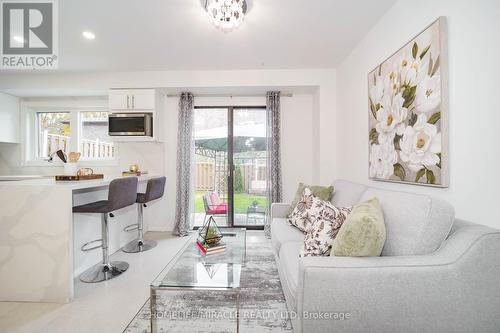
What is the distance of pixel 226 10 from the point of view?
1.96 meters

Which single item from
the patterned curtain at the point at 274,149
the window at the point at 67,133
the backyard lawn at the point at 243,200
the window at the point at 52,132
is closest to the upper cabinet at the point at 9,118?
the window at the point at 67,133

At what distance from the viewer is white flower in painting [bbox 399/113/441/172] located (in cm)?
148

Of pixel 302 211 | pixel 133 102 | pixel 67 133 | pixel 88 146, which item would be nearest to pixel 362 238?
pixel 302 211

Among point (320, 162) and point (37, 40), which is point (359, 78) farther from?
point (37, 40)

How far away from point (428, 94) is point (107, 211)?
9.25 feet

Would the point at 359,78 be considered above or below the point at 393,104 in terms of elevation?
above

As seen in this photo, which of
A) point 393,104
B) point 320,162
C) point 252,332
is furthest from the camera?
point 320,162

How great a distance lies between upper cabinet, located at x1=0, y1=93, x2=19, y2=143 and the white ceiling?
1.45 m

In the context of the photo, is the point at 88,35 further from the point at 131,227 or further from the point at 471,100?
the point at 471,100

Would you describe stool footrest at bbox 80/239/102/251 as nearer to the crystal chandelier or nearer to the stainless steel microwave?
the stainless steel microwave

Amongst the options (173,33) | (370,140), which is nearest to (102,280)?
(173,33)

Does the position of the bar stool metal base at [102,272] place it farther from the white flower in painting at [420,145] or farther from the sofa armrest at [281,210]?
the white flower in painting at [420,145]

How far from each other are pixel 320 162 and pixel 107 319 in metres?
2.98

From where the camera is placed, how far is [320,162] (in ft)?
11.1
